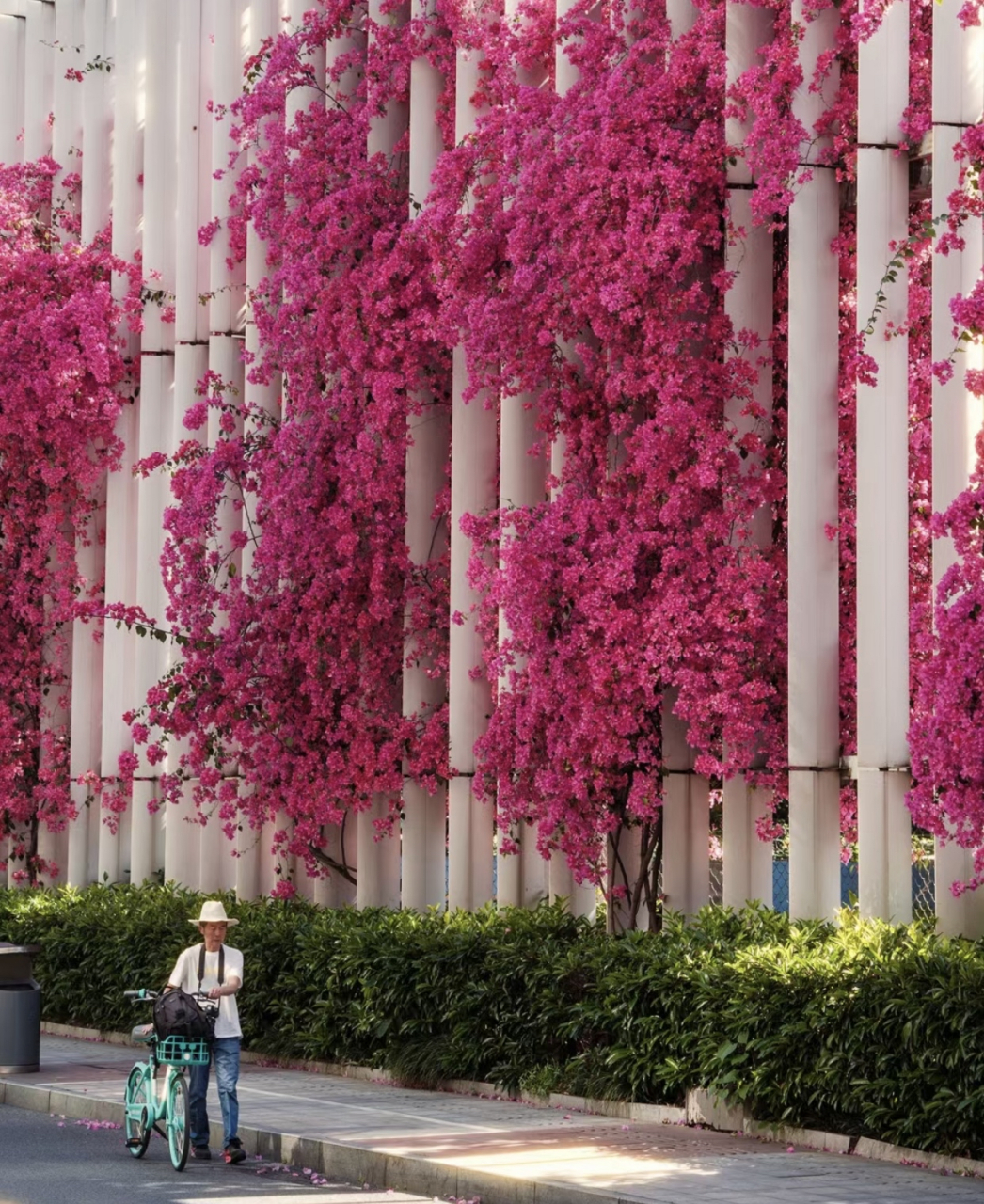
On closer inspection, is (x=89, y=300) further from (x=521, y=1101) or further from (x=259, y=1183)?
(x=259, y=1183)

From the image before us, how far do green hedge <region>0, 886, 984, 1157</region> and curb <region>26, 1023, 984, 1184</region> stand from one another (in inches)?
3.3

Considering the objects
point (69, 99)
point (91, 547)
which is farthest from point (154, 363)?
point (69, 99)

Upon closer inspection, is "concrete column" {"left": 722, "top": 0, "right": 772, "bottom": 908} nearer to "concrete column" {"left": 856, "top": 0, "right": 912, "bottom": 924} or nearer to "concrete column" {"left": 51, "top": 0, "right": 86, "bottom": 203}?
"concrete column" {"left": 856, "top": 0, "right": 912, "bottom": 924}

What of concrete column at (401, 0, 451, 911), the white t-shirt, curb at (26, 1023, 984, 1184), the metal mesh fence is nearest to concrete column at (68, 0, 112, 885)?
concrete column at (401, 0, 451, 911)

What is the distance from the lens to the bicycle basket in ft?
40.3

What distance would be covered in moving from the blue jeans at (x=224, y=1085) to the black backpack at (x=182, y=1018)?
0.46ft

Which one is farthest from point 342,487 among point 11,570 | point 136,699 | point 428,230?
point 11,570

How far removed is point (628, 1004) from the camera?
527 inches

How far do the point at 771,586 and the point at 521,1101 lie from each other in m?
3.71

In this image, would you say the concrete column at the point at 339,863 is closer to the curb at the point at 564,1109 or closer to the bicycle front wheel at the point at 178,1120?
the curb at the point at 564,1109

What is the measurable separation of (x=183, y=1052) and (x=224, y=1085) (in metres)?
0.34

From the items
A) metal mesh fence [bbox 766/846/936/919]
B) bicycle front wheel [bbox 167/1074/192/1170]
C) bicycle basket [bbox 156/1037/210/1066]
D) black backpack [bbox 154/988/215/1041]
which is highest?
metal mesh fence [bbox 766/846/936/919]

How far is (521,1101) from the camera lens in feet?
47.1

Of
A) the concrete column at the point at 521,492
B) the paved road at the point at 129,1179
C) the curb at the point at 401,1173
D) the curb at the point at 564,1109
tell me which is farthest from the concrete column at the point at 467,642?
the paved road at the point at 129,1179
